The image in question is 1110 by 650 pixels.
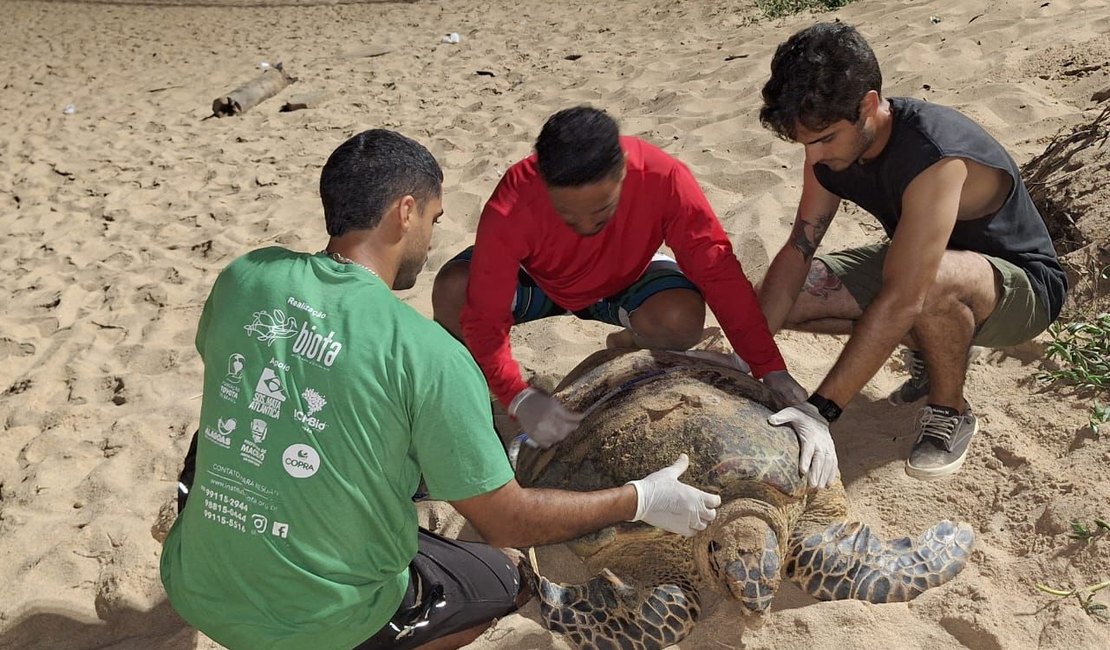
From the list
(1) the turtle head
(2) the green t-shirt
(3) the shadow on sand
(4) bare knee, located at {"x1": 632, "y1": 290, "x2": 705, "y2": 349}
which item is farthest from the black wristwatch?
(3) the shadow on sand

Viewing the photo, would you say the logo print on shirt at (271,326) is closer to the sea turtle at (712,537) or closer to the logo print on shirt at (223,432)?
the logo print on shirt at (223,432)

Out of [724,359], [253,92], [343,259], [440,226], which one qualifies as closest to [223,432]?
[343,259]

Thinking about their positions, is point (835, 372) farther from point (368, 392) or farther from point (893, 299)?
point (368, 392)

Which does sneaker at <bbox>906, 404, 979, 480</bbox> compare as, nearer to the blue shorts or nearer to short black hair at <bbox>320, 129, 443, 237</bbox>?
the blue shorts

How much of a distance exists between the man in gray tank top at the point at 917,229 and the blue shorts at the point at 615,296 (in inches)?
12.2

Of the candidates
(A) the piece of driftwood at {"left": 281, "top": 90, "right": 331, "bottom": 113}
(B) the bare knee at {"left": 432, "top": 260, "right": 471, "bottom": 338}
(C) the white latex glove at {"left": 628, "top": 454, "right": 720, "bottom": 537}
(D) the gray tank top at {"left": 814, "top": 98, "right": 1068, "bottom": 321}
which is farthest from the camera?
(A) the piece of driftwood at {"left": 281, "top": 90, "right": 331, "bottom": 113}

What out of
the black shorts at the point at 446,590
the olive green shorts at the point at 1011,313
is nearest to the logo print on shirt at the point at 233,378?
the black shorts at the point at 446,590

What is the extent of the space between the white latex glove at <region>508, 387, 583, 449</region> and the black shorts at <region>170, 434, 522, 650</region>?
377 millimetres

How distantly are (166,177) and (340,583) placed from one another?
4235 mm

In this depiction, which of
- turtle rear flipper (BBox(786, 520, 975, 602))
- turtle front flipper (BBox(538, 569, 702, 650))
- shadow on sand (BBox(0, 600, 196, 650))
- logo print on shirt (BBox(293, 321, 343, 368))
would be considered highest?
logo print on shirt (BBox(293, 321, 343, 368))

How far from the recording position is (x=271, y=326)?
160cm

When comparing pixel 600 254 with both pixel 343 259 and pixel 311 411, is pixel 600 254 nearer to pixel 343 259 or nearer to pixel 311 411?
pixel 343 259

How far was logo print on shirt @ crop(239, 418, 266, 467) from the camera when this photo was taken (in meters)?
1.59

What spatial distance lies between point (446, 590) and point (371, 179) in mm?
911
